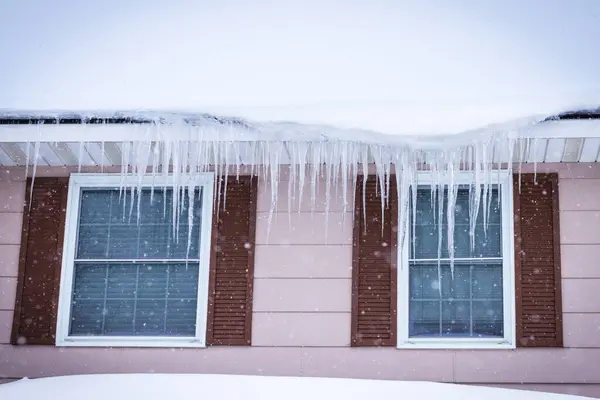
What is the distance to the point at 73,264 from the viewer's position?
21.6ft

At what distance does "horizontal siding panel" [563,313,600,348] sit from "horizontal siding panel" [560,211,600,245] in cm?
63

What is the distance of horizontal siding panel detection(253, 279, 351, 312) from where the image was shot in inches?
248

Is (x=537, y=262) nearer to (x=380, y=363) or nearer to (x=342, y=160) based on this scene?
(x=380, y=363)

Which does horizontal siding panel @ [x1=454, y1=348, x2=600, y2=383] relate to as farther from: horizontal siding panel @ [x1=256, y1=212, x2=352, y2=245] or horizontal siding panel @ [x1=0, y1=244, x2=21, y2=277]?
horizontal siding panel @ [x1=0, y1=244, x2=21, y2=277]

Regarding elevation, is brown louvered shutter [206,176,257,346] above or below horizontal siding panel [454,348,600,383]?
above

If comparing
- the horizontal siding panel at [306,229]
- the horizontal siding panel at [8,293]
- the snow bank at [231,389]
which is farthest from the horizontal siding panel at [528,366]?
the horizontal siding panel at [8,293]

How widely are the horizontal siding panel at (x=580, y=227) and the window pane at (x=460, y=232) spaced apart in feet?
1.75

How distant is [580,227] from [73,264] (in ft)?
14.7

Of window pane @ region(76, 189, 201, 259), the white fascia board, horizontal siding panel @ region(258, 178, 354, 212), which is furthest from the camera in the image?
window pane @ region(76, 189, 201, 259)

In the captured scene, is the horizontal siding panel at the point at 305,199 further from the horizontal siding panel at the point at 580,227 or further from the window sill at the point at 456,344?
the horizontal siding panel at the point at 580,227

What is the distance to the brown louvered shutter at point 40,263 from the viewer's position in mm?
6422

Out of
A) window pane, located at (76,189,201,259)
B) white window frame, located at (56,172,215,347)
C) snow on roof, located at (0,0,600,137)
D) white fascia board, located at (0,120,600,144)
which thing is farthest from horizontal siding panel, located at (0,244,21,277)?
snow on roof, located at (0,0,600,137)

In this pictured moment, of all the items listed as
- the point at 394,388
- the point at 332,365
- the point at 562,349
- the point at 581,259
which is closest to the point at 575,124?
the point at 581,259

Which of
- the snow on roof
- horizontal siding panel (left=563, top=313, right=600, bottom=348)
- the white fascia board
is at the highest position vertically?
the snow on roof
